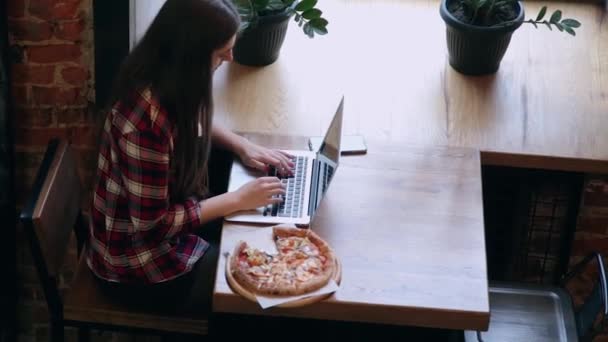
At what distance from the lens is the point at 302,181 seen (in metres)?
2.43

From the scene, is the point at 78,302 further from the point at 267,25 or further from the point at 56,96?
the point at 267,25

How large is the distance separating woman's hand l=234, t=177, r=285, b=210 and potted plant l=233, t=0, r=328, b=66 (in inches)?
23.6

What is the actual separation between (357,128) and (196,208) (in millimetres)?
643

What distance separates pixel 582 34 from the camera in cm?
324

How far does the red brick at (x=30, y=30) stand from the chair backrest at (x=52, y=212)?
327 mm

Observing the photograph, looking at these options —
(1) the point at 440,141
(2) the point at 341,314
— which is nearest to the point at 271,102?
(1) the point at 440,141

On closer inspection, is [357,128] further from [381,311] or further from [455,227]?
[381,311]

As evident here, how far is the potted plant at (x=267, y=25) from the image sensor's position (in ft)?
9.20

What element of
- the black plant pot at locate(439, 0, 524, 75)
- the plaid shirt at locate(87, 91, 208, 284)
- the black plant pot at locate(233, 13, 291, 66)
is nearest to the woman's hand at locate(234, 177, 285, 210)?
the plaid shirt at locate(87, 91, 208, 284)

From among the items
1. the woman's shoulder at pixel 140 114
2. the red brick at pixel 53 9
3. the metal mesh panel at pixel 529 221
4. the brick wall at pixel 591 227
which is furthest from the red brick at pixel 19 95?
the brick wall at pixel 591 227

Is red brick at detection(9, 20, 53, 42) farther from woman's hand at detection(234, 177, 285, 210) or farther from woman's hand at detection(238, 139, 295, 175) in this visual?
woman's hand at detection(234, 177, 285, 210)

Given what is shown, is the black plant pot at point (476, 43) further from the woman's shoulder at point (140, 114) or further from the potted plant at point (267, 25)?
the woman's shoulder at point (140, 114)

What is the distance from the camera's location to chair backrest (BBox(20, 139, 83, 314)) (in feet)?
7.28

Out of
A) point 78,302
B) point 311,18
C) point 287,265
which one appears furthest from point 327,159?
point 78,302
